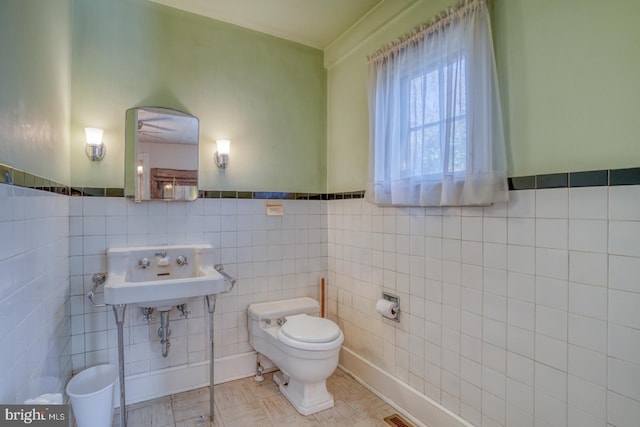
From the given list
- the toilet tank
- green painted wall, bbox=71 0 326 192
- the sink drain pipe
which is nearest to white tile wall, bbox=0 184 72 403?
the sink drain pipe

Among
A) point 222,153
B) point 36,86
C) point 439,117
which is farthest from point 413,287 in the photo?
point 36,86

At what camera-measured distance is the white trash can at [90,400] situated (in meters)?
1.61

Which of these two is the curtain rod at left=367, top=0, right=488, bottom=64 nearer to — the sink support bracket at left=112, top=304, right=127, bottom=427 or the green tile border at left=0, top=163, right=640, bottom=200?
the green tile border at left=0, top=163, right=640, bottom=200

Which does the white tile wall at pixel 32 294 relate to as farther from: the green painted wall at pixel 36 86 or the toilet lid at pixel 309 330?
the toilet lid at pixel 309 330

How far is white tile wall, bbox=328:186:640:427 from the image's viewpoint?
115 cm

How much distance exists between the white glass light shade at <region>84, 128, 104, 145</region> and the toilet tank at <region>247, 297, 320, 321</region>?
1511mm

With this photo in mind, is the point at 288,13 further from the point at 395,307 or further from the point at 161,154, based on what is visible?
the point at 395,307

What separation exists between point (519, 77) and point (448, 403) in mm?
1691

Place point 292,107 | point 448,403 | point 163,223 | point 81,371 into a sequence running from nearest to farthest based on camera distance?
1. point 448,403
2. point 81,371
3. point 163,223
4. point 292,107

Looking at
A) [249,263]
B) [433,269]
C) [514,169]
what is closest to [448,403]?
[433,269]

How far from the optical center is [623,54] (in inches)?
43.9

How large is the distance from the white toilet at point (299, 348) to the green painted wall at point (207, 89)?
101 cm

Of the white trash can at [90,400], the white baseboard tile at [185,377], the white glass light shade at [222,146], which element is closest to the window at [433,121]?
the white glass light shade at [222,146]

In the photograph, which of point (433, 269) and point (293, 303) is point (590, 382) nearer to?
point (433, 269)
